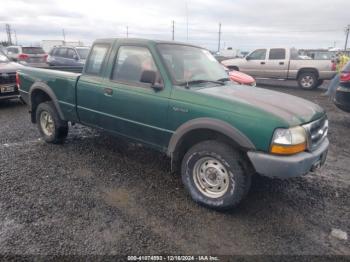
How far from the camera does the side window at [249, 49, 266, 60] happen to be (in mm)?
14086

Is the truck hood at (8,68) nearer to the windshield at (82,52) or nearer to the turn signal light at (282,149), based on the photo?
the windshield at (82,52)

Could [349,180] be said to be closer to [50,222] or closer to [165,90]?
[165,90]

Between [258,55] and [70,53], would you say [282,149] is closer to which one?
[258,55]

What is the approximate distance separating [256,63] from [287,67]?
146 centimetres

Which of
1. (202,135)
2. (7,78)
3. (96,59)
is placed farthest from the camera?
(7,78)

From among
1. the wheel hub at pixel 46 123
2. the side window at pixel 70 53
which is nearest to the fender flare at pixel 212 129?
the wheel hub at pixel 46 123

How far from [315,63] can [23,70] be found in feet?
38.7

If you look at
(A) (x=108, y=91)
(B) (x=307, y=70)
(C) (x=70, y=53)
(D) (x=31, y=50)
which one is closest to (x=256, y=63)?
(B) (x=307, y=70)

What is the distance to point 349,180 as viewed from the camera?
4168 millimetres

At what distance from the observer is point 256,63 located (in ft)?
46.4

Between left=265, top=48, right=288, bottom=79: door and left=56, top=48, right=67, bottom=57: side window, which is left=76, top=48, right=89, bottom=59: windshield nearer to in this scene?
left=56, top=48, right=67, bottom=57: side window

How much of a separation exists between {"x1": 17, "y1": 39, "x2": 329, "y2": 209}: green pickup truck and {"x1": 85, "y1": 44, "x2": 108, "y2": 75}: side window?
0.02m

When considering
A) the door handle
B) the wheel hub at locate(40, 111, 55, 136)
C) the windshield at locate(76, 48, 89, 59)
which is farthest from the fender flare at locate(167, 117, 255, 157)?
the windshield at locate(76, 48, 89, 59)

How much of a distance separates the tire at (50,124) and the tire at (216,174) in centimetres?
270
